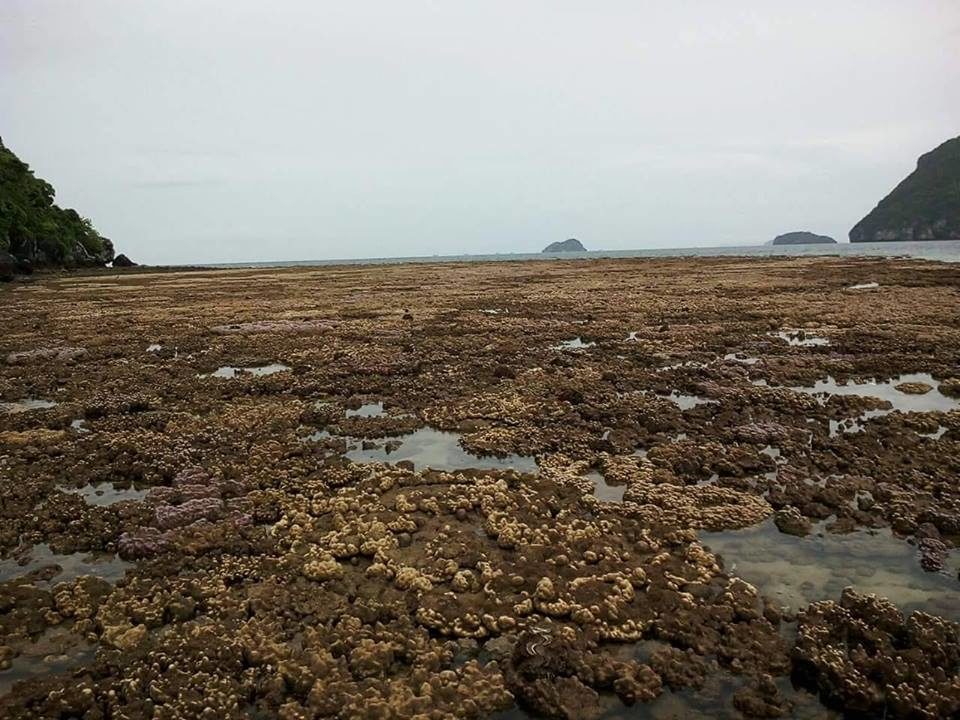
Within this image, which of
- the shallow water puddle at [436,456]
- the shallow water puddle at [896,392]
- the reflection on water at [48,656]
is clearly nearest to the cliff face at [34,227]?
the shallow water puddle at [436,456]

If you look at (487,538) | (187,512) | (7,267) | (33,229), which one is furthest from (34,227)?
(487,538)

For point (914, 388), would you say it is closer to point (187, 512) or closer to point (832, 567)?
point (832, 567)

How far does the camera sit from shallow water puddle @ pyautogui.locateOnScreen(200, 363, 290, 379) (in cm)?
2208

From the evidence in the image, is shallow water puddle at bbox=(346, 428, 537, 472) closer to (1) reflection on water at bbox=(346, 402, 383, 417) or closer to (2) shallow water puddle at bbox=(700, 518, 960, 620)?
(1) reflection on water at bbox=(346, 402, 383, 417)

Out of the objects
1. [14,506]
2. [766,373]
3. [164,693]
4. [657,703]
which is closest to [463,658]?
[657,703]

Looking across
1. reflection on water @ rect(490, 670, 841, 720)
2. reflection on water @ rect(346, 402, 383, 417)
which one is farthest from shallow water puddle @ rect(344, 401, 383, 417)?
reflection on water @ rect(490, 670, 841, 720)

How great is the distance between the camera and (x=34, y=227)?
92.0 m

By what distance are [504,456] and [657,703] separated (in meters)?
7.68

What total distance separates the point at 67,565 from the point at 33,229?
10707 centimetres

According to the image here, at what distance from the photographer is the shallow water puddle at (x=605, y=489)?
11416 millimetres

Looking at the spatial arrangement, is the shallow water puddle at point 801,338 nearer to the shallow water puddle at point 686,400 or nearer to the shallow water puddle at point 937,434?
the shallow water puddle at point 686,400

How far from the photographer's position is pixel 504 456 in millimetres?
13711

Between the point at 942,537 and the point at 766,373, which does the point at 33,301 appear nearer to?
the point at 766,373

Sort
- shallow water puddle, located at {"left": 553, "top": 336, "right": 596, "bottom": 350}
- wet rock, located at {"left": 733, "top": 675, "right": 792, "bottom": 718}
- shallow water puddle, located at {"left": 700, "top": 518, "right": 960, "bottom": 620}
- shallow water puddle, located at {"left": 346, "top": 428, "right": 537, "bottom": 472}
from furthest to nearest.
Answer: shallow water puddle, located at {"left": 553, "top": 336, "right": 596, "bottom": 350}, shallow water puddle, located at {"left": 346, "top": 428, "right": 537, "bottom": 472}, shallow water puddle, located at {"left": 700, "top": 518, "right": 960, "bottom": 620}, wet rock, located at {"left": 733, "top": 675, "right": 792, "bottom": 718}
